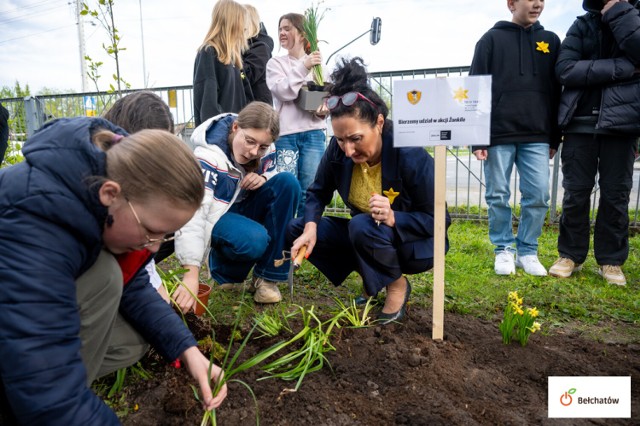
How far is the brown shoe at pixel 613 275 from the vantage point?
3.53 m

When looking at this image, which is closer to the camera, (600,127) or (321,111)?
(600,127)

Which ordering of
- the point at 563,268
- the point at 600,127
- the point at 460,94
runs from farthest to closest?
the point at 563,268 < the point at 600,127 < the point at 460,94

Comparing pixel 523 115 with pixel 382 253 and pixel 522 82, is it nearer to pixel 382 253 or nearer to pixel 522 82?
pixel 522 82

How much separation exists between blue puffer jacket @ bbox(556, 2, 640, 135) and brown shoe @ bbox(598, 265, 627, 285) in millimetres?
990

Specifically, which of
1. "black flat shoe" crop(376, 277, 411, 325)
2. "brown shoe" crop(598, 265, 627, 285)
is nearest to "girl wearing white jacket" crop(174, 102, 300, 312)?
"black flat shoe" crop(376, 277, 411, 325)

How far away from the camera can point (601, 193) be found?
358cm

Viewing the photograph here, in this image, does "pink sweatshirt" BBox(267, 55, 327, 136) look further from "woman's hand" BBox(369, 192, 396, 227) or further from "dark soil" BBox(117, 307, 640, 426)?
"dark soil" BBox(117, 307, 640, 426)

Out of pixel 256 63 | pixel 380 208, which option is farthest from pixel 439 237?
pixel 256 63

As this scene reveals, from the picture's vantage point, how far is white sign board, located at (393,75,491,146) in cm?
229

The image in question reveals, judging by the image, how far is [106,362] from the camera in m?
1.77

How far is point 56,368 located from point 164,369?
108 cm

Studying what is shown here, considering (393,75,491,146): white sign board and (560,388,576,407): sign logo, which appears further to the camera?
(393,75,491,146): white sign board

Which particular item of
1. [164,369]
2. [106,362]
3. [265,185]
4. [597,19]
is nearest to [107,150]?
[106,362]

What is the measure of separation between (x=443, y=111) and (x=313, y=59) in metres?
1.89
